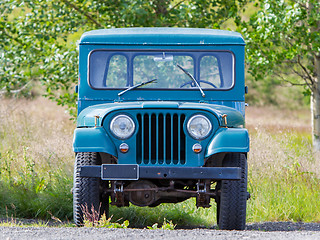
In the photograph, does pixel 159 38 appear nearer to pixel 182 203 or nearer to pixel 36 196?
pixel 182 203

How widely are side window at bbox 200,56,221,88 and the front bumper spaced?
4.34 feet

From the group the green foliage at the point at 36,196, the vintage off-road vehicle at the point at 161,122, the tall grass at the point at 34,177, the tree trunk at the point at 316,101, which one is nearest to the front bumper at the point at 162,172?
the vintage off-road vehicle at the point at 161,122

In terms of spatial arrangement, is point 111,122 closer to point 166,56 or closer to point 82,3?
point 166,56

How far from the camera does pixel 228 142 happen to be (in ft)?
16.3

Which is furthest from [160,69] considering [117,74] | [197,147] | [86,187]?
[86,187]

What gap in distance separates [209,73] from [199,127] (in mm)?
1064

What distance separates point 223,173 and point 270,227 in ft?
5.56

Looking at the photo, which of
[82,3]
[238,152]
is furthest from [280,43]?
[238,152]

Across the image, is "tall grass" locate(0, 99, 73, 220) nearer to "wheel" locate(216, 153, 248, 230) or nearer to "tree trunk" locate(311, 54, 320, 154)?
"wheel" locate(216, 153, 248, 230)

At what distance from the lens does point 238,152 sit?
5.20 m

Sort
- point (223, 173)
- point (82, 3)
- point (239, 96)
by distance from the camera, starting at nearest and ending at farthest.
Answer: point (223, 173) < point (239, 96) < point (82, 3)

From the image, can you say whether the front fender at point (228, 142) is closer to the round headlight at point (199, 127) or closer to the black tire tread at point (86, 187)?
the round headlight at point (199, 127)

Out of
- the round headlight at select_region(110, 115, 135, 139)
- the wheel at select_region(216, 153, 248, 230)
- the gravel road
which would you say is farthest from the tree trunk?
the round headlight at select_region(110, 115, 135, 139)

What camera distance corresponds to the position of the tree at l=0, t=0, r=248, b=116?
33.3 feet
